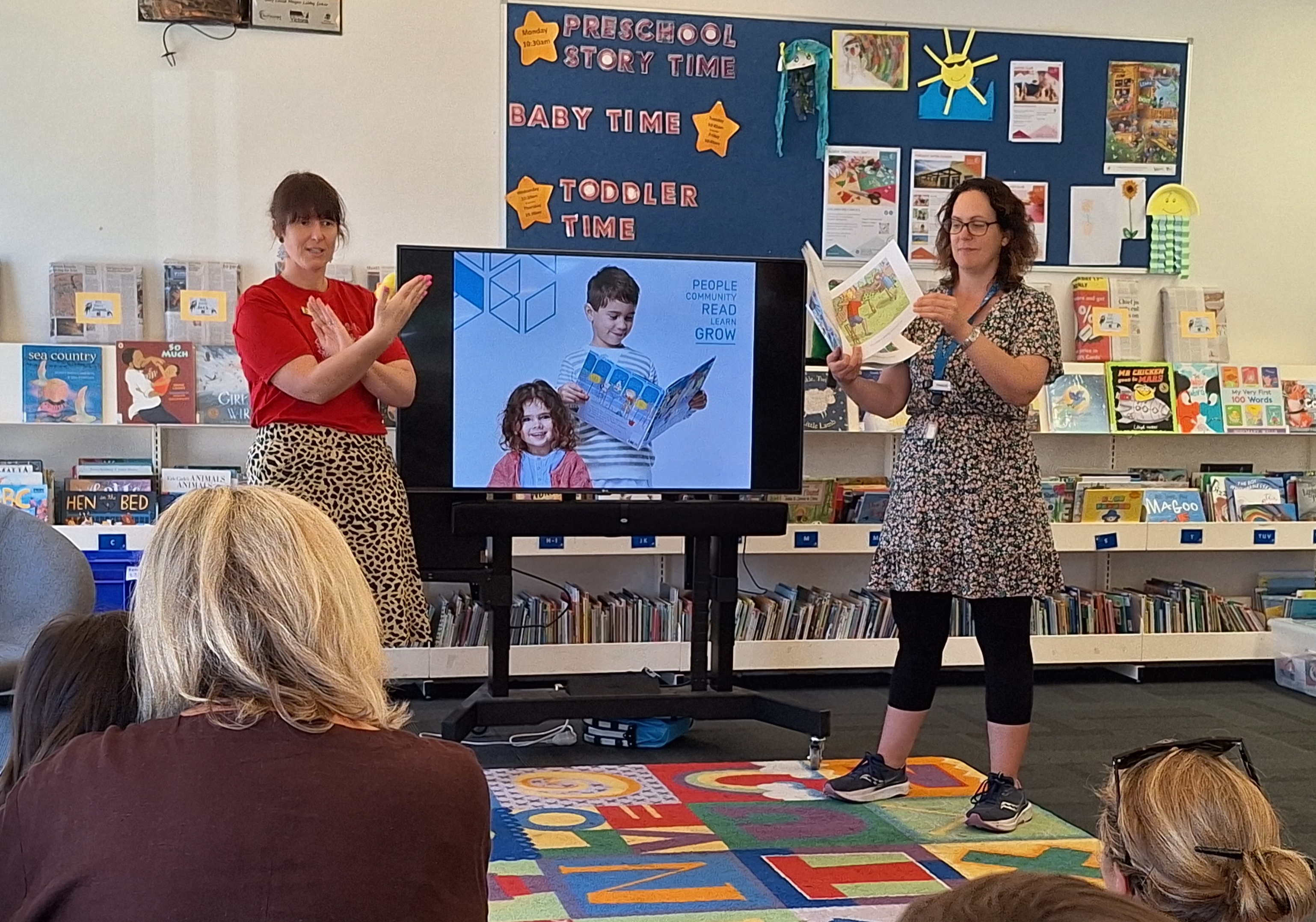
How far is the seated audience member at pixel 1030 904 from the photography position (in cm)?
65

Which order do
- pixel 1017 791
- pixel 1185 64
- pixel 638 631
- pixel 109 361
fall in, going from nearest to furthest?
pixel 1017 791, pixel 109 361, pixel 638 631, pixel 1185 64

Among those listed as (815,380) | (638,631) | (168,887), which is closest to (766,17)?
(815,380)

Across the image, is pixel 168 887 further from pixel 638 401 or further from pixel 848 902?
pixel 638 401

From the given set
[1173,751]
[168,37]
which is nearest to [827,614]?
[168,37]

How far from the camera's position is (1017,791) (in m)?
3.18

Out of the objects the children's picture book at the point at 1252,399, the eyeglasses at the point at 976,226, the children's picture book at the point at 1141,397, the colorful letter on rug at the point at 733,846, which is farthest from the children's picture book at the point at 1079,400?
the eyeglasses at the point at 976,226

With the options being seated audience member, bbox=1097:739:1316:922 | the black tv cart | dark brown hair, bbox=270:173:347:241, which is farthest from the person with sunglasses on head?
seated audience member, bbox=1097:739:1316:922

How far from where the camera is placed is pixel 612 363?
148 inches

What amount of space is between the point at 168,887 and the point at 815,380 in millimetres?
4046

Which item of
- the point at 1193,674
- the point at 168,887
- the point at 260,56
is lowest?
the point at 1193,674

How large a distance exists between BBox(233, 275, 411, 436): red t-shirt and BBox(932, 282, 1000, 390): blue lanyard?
128cm

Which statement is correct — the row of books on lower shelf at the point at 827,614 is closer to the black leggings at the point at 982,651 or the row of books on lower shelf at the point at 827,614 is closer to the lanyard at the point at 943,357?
the black leggings at the point at 982,651

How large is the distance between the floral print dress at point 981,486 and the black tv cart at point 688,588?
66 cm

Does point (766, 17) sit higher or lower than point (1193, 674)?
higher
